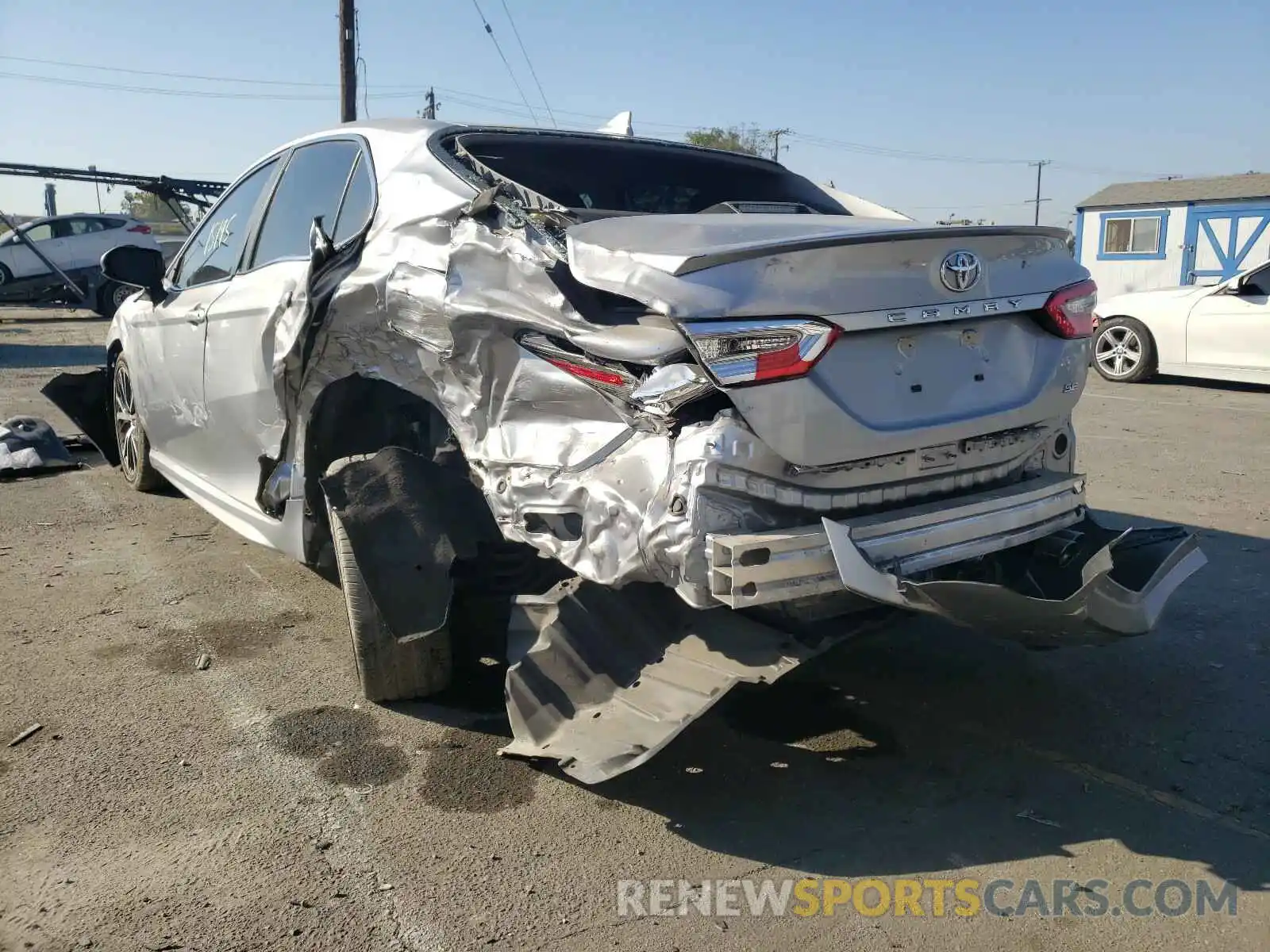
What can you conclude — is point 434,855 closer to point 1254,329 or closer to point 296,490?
point 296,490

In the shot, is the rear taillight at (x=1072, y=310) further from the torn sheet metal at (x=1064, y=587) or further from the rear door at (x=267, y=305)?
the rear door at (x=267, y=305)

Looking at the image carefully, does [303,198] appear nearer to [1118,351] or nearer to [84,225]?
[1118,351]

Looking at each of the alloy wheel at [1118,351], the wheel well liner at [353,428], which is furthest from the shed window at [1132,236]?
the wheel well liner at [353,428]

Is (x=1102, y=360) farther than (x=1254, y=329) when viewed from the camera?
Yes

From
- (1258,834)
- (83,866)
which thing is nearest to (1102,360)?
(1258,834)

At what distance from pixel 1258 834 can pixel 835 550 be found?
1446 mm

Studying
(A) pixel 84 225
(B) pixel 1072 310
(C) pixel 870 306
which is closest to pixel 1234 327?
(B) pixel 1072 310

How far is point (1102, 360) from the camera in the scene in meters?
12.3

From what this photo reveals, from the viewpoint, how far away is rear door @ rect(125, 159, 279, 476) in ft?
15.9

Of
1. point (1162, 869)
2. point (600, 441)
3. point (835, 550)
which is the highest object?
point (600, 441)

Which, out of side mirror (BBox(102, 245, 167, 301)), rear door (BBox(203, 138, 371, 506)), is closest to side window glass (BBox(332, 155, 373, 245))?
rear door (BBox(203, 138, 371, 506))

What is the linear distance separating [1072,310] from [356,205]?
245cm

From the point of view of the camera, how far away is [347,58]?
71.8ft

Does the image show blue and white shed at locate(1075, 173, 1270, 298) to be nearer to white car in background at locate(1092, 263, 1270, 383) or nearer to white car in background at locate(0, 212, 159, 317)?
white car in background at locate(1092, 263, 1270, 383)
